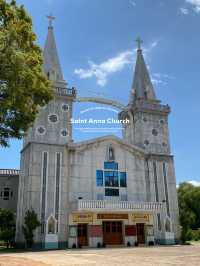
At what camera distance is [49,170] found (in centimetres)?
3400

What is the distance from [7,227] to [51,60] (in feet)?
67.6

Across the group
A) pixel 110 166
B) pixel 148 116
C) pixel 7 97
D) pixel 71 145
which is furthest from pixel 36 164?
pixel 7 97

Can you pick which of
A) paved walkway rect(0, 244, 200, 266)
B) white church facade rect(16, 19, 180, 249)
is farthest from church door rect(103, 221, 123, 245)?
paved walkway rect(0, 244, 200, 266)

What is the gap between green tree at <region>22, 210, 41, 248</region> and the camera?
3027cm

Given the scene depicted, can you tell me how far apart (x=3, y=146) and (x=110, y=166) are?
66.9 feet

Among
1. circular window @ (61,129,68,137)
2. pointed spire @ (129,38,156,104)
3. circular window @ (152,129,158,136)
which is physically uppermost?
pointed spire @ (129,38,156,104)

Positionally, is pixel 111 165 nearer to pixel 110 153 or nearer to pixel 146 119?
pixel 110 153

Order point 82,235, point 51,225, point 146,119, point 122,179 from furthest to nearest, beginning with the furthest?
point 146,119 < point 122,179 < point 82,235 < point 51,225

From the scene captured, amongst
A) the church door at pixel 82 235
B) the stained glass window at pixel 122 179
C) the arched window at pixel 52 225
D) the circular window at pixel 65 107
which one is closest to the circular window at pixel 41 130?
the circular window at pixel 65 107

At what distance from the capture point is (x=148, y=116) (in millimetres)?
41531

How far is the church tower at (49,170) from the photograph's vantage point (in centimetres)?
3203

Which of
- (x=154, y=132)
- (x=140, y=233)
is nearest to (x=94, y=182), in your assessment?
(x=140, y=233)

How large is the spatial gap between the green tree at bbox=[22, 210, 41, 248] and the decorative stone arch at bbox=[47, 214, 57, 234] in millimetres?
1504

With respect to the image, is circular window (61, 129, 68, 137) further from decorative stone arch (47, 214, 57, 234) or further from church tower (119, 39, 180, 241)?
church tower (119, 39, 180, 241)
